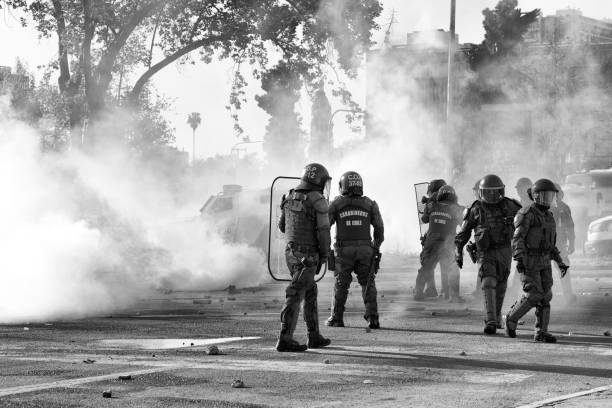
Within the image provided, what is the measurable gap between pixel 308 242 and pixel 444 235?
6488 mm

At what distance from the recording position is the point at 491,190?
13578 mm

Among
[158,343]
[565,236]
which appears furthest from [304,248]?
[565,236]

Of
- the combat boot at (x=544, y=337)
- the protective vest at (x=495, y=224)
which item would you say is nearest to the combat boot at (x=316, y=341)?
the combat boot at (x=544, y=337)

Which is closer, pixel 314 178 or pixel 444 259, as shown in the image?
pixel 314 178

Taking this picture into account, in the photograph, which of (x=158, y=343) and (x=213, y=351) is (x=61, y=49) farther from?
(x=213, y=351)

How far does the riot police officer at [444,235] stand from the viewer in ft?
59.5

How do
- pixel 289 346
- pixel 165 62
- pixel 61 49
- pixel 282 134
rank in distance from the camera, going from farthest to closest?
pixel 282 134 < pixel 165 62 < pixel 61 49 < pixel 289 346

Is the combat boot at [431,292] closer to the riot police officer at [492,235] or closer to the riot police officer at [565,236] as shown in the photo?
the riot police officer at [565,236]

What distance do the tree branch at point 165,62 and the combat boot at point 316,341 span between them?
20118 millimetres

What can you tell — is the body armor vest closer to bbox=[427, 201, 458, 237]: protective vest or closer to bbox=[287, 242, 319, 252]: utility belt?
bbox=[287, 242, 319, 252]: utility belt

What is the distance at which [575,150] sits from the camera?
56188 millimetres

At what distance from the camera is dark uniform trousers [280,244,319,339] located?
11.7m

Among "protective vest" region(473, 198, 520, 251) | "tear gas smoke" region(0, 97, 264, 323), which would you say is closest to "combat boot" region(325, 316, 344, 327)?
"protective vest" region(473, 198, 520, 251)

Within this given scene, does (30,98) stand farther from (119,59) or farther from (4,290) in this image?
(4,290)
